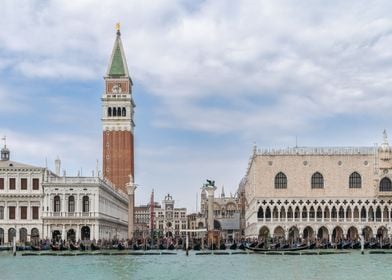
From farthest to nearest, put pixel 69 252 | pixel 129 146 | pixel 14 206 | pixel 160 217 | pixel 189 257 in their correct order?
pixel 160 217, pixel 129 146, pixel 14 206, pixel 69 252, pixel 189 257

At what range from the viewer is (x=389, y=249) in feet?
190

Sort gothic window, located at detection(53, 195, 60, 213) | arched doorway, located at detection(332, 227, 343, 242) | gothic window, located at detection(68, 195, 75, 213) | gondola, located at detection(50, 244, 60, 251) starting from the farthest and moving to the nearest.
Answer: arched doorway, located at detection(332, 227, 343, 242), gothic window, located at detection(68, 195, 75, 213), gothic window, located at detection(53, 195, 60, 213), gondola, located at detection(50, 244, 60, 251)

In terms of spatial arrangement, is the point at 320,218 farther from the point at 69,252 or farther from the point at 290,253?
the point at 69,252

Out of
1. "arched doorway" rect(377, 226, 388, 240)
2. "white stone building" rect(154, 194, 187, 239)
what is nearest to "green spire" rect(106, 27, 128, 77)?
"arched doorway" rect(377, 226, 388, 240)

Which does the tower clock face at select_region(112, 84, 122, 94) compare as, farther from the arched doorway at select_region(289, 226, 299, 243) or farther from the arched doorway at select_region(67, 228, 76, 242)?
the arched doorway at select_region(67, 228, 76, 242)

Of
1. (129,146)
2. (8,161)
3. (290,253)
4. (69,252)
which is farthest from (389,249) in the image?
(129,146)

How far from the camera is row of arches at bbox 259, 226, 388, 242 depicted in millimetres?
70250

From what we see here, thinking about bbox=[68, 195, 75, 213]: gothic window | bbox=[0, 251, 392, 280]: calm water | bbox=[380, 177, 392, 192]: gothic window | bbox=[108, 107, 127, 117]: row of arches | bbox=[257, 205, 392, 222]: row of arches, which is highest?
bbox=[108, 107, 127, 117]: row of arches

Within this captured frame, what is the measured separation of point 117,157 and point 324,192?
27.5m

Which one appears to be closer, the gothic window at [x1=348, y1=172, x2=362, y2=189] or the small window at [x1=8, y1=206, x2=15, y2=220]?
the small window at [x1=8, y1=206, x2=15, y2=220]

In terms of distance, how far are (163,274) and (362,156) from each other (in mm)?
38085

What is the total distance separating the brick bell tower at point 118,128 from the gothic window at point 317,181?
25.9 metres

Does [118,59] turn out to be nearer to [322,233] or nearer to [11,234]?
[11,234]

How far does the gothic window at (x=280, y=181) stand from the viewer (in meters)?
71.3
